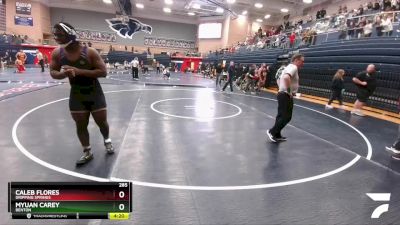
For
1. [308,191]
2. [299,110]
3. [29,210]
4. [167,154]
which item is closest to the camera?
[29,210]

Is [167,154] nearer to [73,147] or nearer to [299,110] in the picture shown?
[73,147]

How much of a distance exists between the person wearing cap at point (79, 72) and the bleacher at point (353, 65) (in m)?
10.1

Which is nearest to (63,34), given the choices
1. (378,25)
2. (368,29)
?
(378,25)

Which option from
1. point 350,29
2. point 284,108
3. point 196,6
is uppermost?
point 196,6

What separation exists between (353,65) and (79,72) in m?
12.3

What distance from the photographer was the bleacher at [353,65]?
10531mm

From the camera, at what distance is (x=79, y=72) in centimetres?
357

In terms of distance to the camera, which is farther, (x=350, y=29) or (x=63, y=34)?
(x=350, y=29)

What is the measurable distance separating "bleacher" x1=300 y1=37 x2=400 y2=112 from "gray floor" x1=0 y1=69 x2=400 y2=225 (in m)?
3.84

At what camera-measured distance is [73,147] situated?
184 inches

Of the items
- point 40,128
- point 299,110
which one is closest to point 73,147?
point 40,128

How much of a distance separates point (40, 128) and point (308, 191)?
16.5 ft
